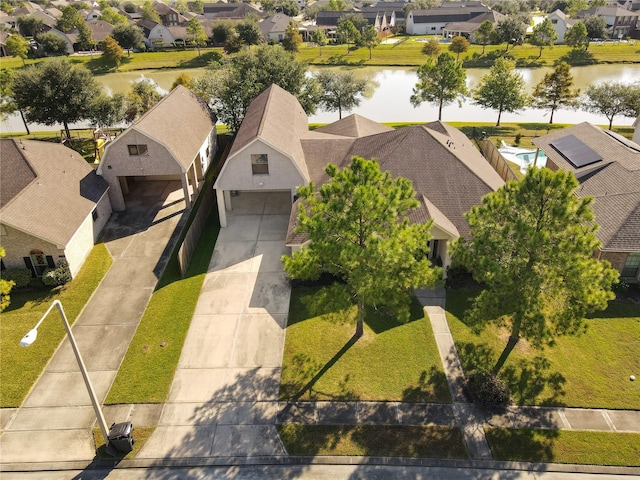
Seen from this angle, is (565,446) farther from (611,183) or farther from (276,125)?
(276,125)

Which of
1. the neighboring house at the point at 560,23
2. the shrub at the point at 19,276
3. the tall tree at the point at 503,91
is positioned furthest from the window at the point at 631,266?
the neighboring house at the point at 560,23

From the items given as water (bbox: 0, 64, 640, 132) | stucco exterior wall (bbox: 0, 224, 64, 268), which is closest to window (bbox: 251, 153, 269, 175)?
stucco exterior wall (bbox: 0, 224, 64, 268)

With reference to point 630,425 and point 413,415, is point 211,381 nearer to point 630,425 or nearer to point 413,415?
point 413,415

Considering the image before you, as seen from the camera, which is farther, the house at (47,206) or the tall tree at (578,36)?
the tall tree at (578,36)

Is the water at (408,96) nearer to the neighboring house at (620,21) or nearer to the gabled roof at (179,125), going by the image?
the gabled roof at (179,125)

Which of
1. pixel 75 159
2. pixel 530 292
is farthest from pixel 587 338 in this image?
pixel 75 159
